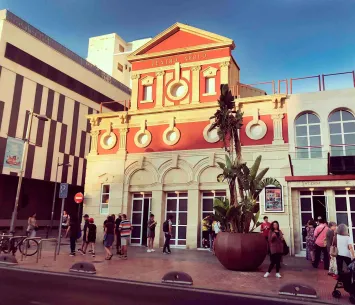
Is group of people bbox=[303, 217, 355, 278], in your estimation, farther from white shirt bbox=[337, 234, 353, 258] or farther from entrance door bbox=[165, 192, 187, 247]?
entrance door bbox=[165, 192, 187, 247]

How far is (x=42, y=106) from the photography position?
27.5 m

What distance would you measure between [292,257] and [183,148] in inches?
349

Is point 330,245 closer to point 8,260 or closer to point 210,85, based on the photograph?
point 8,260

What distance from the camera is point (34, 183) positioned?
3041cm

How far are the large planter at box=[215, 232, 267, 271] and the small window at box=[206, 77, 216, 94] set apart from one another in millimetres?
11612

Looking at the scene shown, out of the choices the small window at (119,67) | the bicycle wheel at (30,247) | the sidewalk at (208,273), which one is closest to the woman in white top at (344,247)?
the sidewalk at (208,273)

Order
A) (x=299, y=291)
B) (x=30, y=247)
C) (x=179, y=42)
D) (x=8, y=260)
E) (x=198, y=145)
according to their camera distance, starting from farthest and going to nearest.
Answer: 1. (x=179, y=42)
2. (x=198, y=145)
3. (x=30, y=247)
4. (x=8, y=260)
5. (x=299, y=291)

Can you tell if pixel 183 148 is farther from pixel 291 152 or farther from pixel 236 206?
pixel 236 206


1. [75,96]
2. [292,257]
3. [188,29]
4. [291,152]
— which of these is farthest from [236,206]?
[75,96]

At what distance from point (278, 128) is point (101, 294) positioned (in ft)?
46.4

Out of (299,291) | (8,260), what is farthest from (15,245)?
(299,291)

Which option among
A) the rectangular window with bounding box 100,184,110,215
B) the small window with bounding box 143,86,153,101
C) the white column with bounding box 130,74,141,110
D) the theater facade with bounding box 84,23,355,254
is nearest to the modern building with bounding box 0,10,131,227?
the rectangular window with bounding box 100,184,110,215

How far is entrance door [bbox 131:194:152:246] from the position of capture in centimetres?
2022

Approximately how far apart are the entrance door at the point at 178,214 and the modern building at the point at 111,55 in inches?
1271
